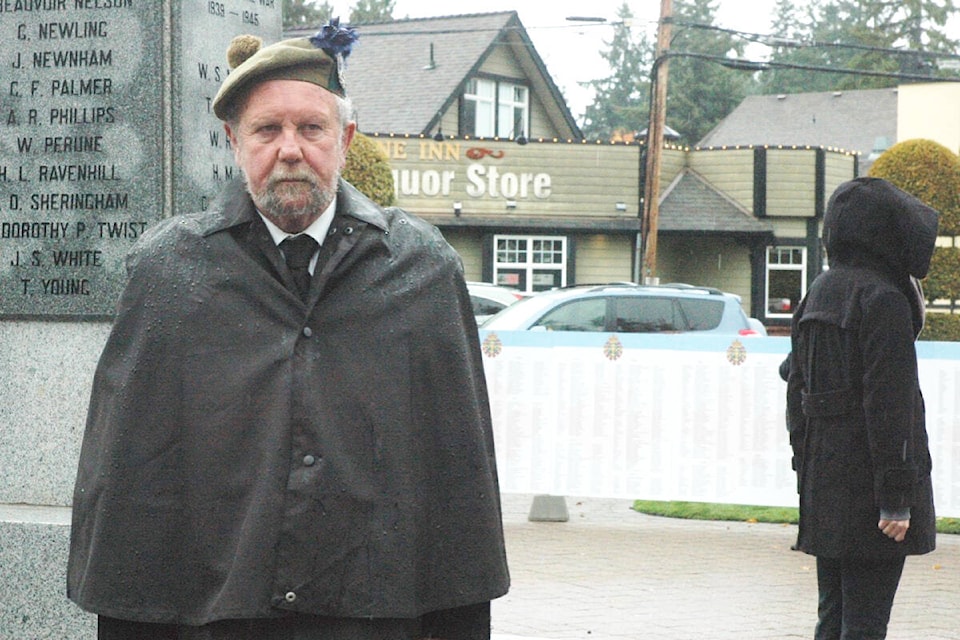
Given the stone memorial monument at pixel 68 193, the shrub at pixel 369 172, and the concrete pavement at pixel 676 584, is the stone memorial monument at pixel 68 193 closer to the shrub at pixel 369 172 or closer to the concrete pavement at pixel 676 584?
the concrete pavement at pixel 676 584

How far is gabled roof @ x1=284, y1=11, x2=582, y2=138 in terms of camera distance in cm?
3634

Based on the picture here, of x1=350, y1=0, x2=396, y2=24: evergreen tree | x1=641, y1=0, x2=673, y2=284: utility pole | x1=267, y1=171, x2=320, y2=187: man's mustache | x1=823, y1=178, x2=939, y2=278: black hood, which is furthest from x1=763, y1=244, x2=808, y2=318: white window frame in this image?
x1=350, y1=0, x2=396, y2=24: evergreen tree

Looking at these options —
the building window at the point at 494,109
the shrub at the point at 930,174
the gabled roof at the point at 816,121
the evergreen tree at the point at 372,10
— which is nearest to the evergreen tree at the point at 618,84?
the evergreen tree at the point at 372,10

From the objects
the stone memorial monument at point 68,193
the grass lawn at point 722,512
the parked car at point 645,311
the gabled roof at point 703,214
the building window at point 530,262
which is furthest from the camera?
the gabled roof at point 703,214

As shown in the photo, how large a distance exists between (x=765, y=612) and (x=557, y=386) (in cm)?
272

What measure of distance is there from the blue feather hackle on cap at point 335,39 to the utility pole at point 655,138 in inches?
1047

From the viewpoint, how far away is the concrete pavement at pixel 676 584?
7402 mm

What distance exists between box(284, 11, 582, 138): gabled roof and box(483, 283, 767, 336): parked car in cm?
1902

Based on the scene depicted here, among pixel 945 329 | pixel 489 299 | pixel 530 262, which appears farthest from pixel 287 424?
pixel 530 262

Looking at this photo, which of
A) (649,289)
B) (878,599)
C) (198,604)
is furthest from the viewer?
(649,289)

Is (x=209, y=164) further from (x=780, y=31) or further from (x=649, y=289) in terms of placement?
(x=780, y=31)

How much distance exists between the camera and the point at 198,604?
3002 millimetres

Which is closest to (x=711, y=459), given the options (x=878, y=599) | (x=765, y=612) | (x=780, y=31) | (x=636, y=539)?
(x=636, y=539)

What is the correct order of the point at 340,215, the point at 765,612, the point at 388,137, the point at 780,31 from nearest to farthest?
the point at 340,215 < the point at 765,612 < the point at 388,137 < the point at 780,31
